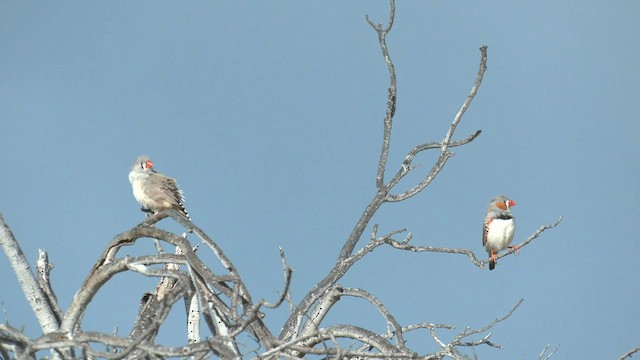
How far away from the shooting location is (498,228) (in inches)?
551

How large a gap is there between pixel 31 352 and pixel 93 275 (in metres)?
2.13

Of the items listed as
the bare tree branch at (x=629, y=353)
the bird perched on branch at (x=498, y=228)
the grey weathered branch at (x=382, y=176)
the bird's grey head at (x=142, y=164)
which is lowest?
the bare tree branch at (x=629, y=353)

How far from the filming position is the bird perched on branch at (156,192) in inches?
470

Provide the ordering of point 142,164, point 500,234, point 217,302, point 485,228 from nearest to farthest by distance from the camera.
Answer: point 217,302, point 142,164, point 500,234, point 485,228

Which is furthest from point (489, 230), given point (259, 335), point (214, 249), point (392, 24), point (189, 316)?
point (259, 335)

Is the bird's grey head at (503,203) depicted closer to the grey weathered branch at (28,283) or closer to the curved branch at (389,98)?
the curved branch at (389,98)

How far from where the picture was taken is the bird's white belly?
14.0 m

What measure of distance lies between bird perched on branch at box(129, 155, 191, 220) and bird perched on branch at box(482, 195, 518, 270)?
4.58 m

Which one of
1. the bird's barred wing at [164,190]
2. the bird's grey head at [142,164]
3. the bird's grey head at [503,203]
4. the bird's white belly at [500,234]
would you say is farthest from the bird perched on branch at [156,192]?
the bird's grey head at [503,203]

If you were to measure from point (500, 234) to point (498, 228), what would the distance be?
90 millimetres

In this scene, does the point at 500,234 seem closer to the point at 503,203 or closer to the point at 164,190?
the point at 503,203

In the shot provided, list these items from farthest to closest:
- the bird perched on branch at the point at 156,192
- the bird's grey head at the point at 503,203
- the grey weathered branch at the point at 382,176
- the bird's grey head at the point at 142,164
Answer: the bird's grey head at the point at 503,203
the bird's grey head at the point at 142,164
the bird perched on branch at the point at 156,192
the grey weathered branch at the point at 382,176

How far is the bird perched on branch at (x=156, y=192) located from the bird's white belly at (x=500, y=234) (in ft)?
15.0

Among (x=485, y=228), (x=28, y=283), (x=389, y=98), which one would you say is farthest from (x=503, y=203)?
(x=28, y=283)
